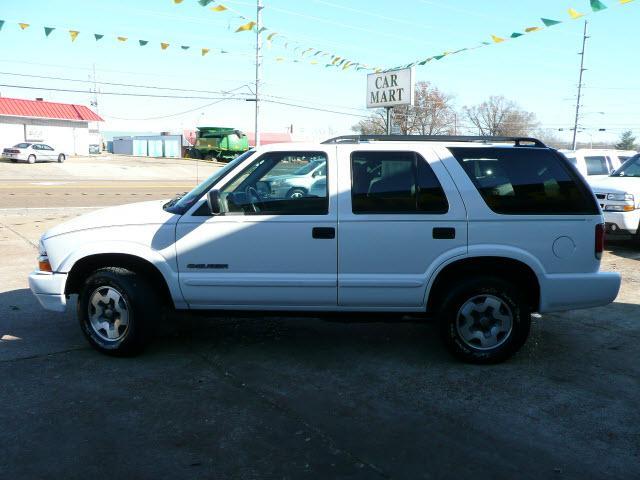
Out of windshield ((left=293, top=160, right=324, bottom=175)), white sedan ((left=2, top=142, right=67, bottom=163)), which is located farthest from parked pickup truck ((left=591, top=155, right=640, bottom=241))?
white sedan ((left=2, top=142, right=67, bottom=163))

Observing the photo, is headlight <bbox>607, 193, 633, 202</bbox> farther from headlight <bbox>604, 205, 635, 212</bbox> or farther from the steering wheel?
the steering wheel

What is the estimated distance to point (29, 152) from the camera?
39.3 meters

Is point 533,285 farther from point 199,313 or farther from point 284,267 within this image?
point 199,313

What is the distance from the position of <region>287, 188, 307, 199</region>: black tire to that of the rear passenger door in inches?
12.2

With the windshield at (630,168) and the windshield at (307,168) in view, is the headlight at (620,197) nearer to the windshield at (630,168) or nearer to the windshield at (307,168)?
the windshield at (630,168)

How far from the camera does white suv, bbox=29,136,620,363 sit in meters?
4.52

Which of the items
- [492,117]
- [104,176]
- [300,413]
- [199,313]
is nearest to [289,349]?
[199,313]


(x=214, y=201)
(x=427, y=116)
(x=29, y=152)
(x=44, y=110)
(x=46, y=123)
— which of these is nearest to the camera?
(x=214, y=201)

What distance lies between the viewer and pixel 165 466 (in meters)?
3.18

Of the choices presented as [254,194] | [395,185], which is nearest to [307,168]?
[254,194]

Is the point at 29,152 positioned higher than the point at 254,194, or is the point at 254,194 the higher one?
the point at 29,152

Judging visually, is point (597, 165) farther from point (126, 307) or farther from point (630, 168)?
point (126, 307)

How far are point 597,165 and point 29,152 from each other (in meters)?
37.1

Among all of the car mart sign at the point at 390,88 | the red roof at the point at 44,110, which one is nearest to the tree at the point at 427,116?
the red roof at the point at 44,110
